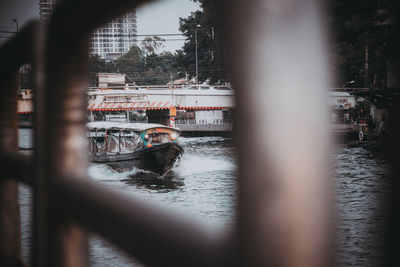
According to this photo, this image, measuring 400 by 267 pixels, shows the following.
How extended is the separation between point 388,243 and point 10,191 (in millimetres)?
1367

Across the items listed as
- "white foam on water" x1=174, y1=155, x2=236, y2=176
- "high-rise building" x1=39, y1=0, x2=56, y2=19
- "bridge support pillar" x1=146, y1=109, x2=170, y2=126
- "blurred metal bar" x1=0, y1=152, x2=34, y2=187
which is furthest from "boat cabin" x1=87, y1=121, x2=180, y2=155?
"bridge support pillar" x1=146, y1=109, x2=170, y2=126

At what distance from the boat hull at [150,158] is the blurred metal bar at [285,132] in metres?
19.1

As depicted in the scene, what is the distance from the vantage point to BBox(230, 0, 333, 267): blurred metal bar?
1.57ft

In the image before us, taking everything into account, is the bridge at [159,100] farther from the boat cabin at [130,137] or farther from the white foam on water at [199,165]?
the boat cabin at [130,137]

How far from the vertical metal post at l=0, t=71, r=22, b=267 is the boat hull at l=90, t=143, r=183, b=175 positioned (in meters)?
17.9

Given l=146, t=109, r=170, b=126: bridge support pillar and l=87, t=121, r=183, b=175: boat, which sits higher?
l=146, t=109, r=170, b=126: bridge support pillar

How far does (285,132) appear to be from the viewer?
49 cm

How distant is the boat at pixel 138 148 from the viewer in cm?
1955

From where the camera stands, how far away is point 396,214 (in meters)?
0.48

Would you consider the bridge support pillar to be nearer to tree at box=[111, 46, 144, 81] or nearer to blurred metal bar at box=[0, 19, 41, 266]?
tree at box=[111, 46, 144, 81]

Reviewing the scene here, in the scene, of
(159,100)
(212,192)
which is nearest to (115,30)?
(212,192)

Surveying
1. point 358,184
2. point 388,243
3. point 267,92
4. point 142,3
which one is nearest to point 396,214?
point 388,243

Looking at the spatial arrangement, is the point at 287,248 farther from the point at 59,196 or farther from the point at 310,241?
the point at 59,196

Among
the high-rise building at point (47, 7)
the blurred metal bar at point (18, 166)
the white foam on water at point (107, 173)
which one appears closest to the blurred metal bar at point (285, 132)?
the high-rise building at point (47, 7)
